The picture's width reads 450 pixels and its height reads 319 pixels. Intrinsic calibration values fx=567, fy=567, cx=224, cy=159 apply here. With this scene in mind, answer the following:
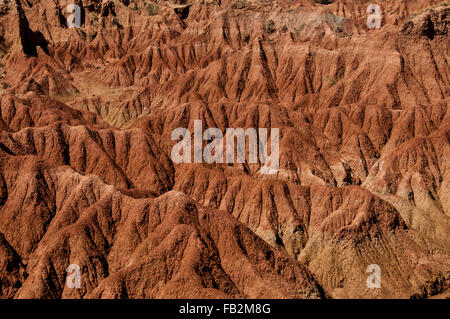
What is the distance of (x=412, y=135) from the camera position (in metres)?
90.8

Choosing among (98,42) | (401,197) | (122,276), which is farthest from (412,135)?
(98,42)

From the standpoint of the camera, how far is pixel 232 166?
8175cm

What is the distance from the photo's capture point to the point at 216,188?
236 feet

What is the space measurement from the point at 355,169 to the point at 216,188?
83.3ft

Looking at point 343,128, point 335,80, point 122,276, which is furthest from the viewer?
point 335,80

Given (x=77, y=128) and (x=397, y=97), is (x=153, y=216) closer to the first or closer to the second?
(x=77, y=128)

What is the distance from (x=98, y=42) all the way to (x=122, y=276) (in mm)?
126108

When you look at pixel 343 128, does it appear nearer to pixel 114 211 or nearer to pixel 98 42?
pixel 114 211

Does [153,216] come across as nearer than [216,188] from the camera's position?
Yes

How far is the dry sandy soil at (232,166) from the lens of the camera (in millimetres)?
49656

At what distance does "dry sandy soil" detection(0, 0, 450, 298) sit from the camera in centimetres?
4966

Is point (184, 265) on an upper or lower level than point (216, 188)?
upper

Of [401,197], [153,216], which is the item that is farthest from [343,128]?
[153,216]

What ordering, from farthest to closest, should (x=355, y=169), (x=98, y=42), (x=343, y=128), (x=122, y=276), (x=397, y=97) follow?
(x=98, y=42), (x=397, y=97), (x=343, y=128), (x=355, y=169), (x=122, y=276)
